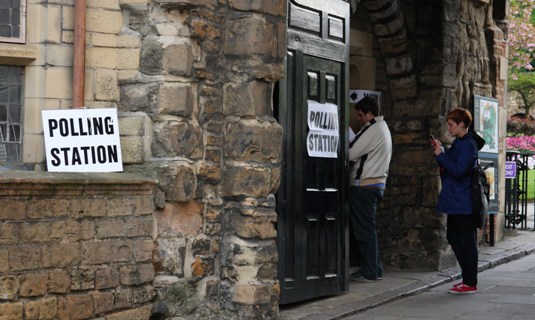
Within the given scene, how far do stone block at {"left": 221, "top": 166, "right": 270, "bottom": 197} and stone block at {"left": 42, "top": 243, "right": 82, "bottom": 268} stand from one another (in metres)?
1.39

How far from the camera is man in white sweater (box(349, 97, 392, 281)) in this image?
10.1m

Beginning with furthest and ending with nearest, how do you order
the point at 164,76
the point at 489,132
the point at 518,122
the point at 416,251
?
the point at 518,122
the point at 489,132
the point at 416,251
the point at 164,76

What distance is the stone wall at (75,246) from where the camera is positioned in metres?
6.00

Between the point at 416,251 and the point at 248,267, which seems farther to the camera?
the point at 416,251

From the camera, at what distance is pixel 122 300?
264 inches

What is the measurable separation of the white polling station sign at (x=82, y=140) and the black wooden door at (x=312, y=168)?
1770mm

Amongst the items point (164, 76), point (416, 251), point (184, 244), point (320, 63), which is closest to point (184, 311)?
point (184, 244)

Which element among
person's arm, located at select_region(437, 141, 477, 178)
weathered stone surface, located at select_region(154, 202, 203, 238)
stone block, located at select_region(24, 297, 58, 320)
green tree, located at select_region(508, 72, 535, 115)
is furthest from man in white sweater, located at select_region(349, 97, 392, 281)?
green tree, located at select_region(508, 72, 535, 115)

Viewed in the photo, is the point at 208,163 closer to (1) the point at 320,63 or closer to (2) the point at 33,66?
(2) the point at 33,66

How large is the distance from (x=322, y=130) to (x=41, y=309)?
3.55 meters

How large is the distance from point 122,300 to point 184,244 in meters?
0.66

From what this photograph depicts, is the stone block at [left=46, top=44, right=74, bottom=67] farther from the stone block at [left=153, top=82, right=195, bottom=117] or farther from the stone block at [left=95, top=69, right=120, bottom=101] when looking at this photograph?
the stone block at [left=153, top=82, right=195, bottom=117]

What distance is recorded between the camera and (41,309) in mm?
6125

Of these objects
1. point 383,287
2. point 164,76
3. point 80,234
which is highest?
point 164,76
